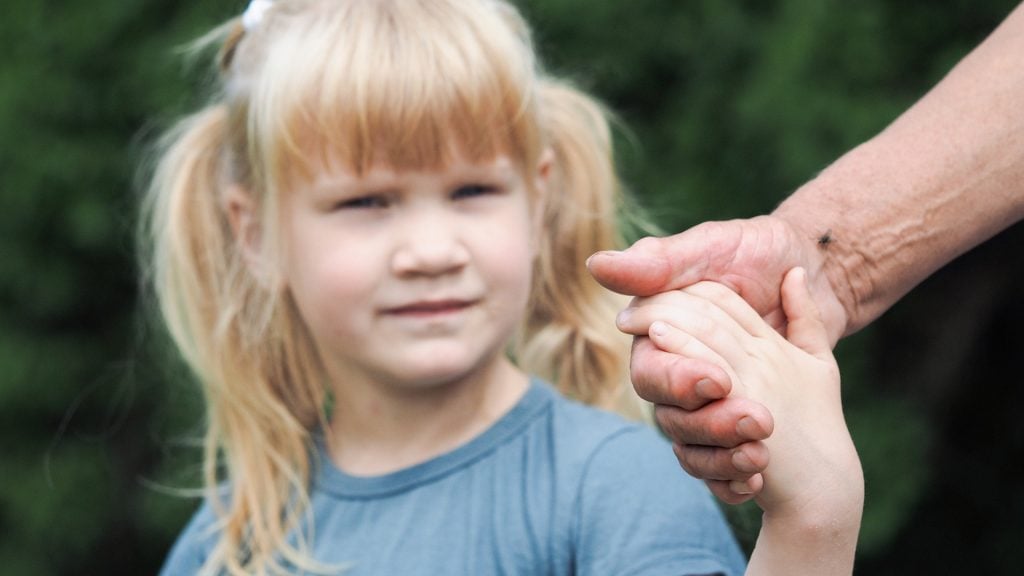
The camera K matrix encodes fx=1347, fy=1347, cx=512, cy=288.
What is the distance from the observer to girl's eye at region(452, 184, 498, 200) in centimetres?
201

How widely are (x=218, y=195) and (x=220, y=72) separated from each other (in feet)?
0.81

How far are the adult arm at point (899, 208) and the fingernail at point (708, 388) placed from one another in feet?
0.74

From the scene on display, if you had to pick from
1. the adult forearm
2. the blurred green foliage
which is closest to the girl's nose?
the adult forearm

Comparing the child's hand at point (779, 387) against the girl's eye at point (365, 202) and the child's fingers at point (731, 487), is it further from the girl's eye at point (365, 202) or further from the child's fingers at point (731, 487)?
the girl's eye at point (365, 202)

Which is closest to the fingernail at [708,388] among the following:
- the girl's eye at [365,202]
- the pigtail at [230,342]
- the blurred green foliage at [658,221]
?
the girl's eye at [365,202]

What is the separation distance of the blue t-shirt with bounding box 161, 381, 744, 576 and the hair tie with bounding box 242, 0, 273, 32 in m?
0.77

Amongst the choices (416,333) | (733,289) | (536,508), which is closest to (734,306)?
(733,289)

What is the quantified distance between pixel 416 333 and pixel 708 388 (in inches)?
29.4

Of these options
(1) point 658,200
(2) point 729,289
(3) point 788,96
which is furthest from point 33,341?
(2) point 729,289

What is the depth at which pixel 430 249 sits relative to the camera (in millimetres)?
1938

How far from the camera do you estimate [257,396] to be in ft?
7.80

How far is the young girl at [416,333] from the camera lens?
74.1 inches

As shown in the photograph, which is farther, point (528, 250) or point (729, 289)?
point (528, 250)

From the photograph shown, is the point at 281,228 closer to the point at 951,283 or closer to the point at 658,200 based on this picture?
the point at 658,200
